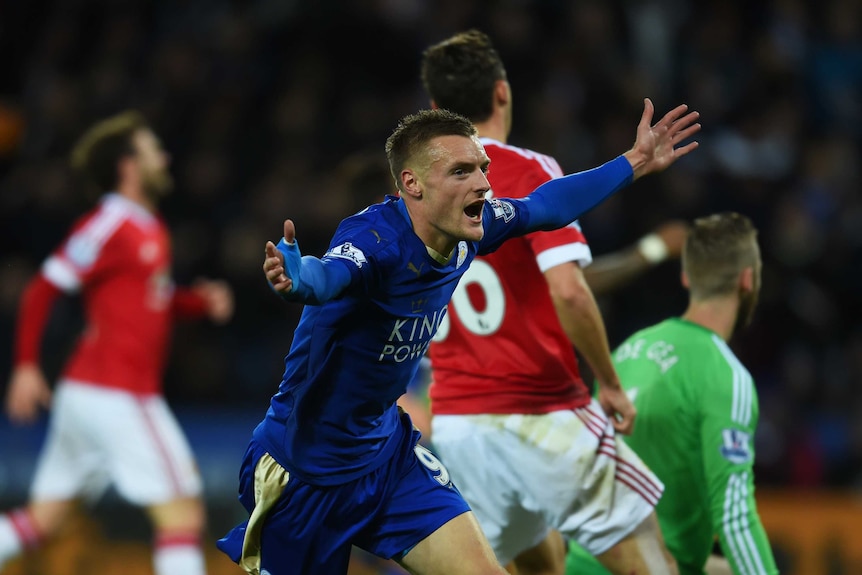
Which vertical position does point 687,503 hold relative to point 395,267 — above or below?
below

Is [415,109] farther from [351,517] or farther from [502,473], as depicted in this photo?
[351,517]

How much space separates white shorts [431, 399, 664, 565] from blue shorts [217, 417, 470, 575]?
62 cm

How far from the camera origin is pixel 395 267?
12.9 ft

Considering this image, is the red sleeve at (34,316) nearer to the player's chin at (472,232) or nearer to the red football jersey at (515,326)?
the red football jersey at (515,326)

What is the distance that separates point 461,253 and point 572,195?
484mm

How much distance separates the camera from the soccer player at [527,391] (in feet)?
15.6

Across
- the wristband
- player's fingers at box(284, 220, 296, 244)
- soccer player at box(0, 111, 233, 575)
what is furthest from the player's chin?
soccer player at box(0, 111, 233, 575)

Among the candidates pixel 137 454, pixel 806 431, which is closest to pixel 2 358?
pixel 137 454

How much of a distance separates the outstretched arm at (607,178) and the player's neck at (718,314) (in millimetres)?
799

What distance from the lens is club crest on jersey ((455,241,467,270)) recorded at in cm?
420

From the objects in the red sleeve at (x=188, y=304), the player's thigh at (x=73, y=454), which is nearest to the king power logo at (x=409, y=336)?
the player's thigh at (x=73, y=454)

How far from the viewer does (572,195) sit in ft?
14.6

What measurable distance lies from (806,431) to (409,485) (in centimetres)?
661

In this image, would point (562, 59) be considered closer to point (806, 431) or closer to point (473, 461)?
point (806, 431)
